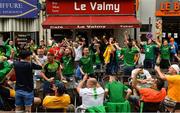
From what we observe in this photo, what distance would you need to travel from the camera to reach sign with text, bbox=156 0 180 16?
3278 centimetres

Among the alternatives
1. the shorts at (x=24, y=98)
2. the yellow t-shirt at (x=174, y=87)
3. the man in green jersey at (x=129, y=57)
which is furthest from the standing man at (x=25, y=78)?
the man in green jersey at (x=129, y=57)

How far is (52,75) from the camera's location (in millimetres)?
12078

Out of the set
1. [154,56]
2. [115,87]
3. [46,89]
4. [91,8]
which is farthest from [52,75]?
[91,8]

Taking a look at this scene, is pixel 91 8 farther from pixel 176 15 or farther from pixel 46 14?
pixel 176 15

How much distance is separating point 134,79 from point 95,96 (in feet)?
3.20

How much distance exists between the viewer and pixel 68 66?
1561cm

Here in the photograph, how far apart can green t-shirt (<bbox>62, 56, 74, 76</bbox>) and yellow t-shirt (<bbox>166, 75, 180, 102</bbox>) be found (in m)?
5.73

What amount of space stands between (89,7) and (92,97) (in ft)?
75.4

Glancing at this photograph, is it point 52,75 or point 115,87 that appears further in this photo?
point 52,75

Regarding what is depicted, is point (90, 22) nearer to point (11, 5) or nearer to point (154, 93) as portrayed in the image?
point (11, 5)

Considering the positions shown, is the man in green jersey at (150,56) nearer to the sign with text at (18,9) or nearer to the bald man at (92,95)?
the bald man at (92,95)

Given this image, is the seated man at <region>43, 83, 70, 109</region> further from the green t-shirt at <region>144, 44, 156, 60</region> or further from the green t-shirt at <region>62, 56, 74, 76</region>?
the green t-shirt at <region>144, 44, 156, 60</region>

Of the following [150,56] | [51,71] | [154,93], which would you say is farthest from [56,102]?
[150,56]

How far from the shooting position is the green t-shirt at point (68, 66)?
15547mm
